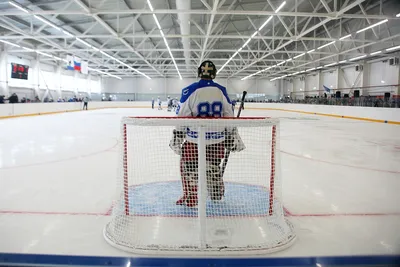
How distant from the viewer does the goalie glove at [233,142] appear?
232cm

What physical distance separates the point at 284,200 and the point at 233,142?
42.6 inches

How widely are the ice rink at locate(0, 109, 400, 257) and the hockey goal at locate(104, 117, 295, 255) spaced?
170 mm

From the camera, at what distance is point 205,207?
203 centimetres

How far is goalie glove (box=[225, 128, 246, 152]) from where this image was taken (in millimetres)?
2320

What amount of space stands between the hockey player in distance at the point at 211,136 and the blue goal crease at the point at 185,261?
71 centimetres

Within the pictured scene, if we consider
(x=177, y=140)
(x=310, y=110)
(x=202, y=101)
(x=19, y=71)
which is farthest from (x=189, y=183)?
(x=19, y=71)

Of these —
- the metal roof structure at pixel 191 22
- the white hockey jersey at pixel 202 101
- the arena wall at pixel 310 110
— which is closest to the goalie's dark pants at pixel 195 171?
the white hockey jersey at pixel 202 101

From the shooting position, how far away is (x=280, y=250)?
6.23 ft

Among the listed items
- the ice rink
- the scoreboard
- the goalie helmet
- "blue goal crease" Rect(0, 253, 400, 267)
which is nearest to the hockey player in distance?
the goalie helmet

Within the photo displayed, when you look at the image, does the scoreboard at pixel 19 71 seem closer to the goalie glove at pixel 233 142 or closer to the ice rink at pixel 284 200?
the ice rink at pixel 284 200

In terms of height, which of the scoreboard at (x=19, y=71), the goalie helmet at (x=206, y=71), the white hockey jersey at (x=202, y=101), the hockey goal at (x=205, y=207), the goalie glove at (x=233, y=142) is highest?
the scoreboard at (x=19, y=71)

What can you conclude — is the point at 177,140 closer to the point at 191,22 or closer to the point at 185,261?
the point at 185,261

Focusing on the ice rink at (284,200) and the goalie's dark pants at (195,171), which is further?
the goalie's dark pants at (195,171)

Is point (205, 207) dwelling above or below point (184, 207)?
above
